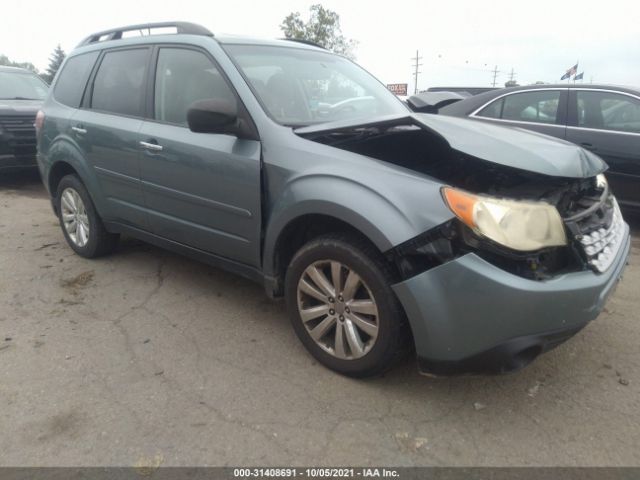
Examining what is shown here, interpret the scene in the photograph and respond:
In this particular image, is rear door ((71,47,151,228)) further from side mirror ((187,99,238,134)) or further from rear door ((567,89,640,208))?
rear door ((567,89,640,208))

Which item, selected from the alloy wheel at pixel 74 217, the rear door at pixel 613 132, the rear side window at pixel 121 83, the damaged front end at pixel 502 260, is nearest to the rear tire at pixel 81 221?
the alloy wheel at pixel 74 217

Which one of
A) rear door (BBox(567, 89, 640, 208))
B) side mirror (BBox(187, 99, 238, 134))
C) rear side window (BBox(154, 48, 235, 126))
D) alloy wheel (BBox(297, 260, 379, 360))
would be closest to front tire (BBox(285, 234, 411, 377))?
alloy wheel (BBox(297, 260, 379, 360))

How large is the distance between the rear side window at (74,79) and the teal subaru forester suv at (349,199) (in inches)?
6.8

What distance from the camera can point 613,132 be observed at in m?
4.90

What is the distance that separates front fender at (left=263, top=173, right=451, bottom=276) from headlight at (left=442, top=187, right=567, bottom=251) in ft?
0.25

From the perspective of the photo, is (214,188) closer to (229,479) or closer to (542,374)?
(229,479)

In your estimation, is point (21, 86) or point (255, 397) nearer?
point (255, 397)

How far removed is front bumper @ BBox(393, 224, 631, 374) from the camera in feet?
6.59

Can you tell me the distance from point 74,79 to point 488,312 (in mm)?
3906

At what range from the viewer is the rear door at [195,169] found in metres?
2.84

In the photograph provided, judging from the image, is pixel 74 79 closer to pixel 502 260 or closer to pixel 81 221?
pixel 81 221

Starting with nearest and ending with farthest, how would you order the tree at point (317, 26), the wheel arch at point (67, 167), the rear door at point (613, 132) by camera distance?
1. the wheel arch at point (67, 167)
2. the rear door at point (613, 132)
3. the tree at point (317, 26)

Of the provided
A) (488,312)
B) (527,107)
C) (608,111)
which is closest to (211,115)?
(488,312)

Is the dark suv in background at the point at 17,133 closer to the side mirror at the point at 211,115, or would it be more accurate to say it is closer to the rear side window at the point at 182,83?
the rear side window at the point at 182,83
